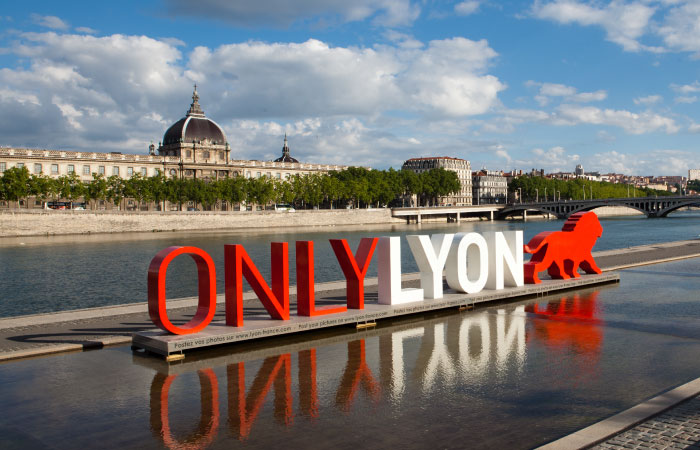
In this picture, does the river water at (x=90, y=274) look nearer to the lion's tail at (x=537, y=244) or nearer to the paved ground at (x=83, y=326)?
the paved ground at (x=83, y=326)

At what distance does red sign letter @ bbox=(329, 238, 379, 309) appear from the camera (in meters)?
13.8

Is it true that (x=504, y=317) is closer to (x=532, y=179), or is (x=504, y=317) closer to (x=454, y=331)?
(x=454, y=331)

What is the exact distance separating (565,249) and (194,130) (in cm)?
10767

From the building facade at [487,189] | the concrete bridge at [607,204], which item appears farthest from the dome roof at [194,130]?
the building facade at [487,189]

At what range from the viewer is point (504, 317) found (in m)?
14.4

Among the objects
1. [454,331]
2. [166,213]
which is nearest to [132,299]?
[454,331]

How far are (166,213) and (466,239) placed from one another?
70.1 metres

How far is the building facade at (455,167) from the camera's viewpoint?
17800 cm

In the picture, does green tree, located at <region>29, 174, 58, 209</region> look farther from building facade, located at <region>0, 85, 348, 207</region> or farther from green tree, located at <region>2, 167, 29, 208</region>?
building facade, located at <region>0, 85, 348, 207</region>

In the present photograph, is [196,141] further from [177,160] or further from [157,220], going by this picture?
[157,220]

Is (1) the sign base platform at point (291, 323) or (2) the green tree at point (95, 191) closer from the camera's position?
(1) the sign base platform at point (291, 323)

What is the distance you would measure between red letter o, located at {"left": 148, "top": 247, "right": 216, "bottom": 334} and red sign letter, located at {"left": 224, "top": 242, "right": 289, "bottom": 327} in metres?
0.53

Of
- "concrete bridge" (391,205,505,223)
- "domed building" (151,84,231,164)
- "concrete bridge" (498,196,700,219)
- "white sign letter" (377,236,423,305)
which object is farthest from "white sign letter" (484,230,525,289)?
"domed building" (151,84,231,164)

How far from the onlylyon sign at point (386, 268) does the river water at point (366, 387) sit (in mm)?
861
